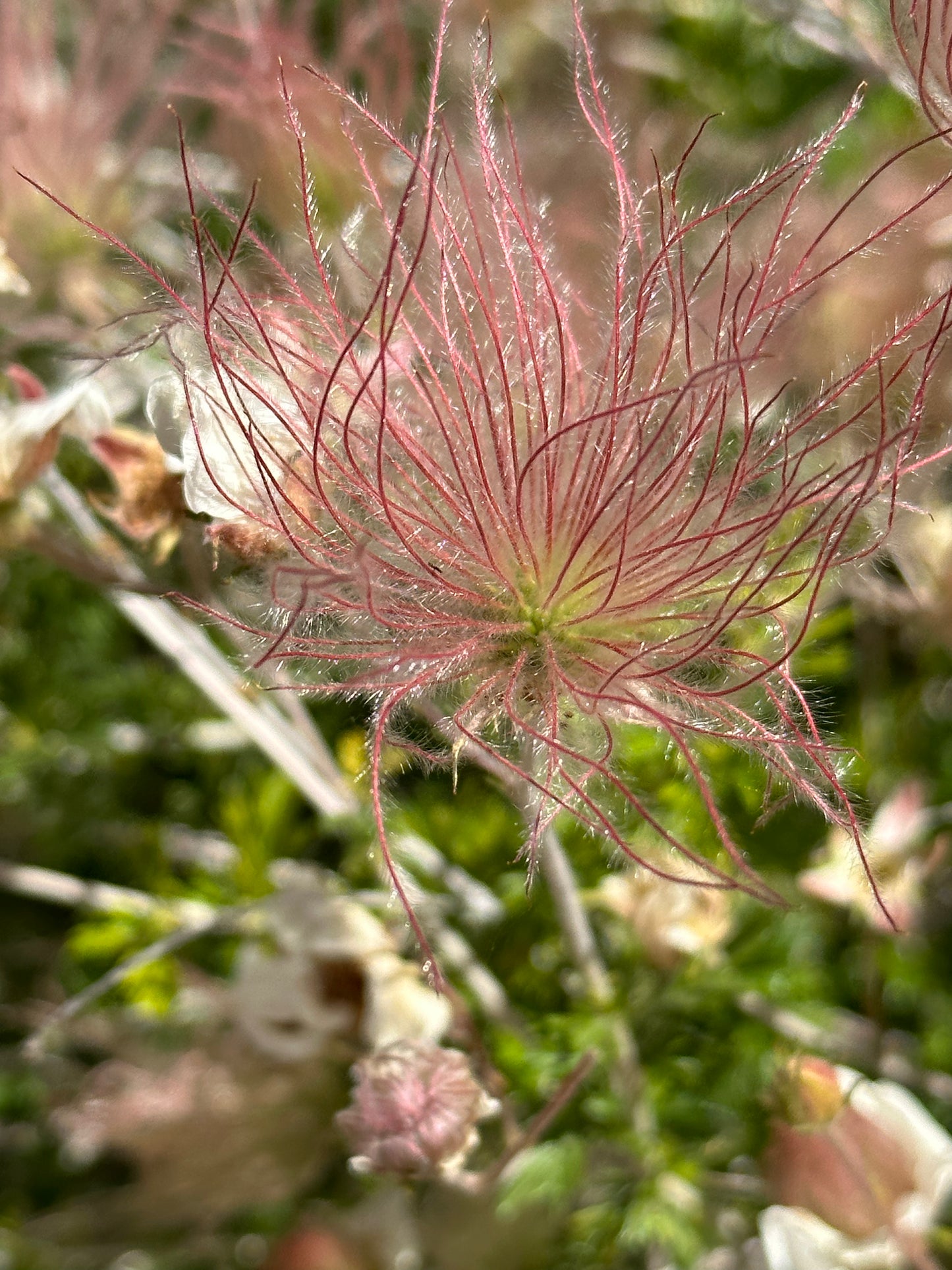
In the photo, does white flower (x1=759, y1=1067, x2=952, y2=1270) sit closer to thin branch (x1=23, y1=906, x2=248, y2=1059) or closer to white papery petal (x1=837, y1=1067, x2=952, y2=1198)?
white papery petal (x1=837, y1=1067, x2=952, y2=1198)

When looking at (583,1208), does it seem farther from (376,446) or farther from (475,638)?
(376,446)

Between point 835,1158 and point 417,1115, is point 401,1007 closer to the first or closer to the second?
point 417,1115

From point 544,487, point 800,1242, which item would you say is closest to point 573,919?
point 800,1242

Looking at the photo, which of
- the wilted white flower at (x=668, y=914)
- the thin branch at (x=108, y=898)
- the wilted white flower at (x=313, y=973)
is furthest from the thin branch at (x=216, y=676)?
the wilted white flower at (x=668, y=914)

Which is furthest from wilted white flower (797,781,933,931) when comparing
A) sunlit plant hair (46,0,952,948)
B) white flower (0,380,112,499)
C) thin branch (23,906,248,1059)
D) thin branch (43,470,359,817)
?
white flower (0,380,112,499)

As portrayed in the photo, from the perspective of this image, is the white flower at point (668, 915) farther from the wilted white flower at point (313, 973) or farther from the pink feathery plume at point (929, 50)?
the pink feathery plume at point (929, 50)
